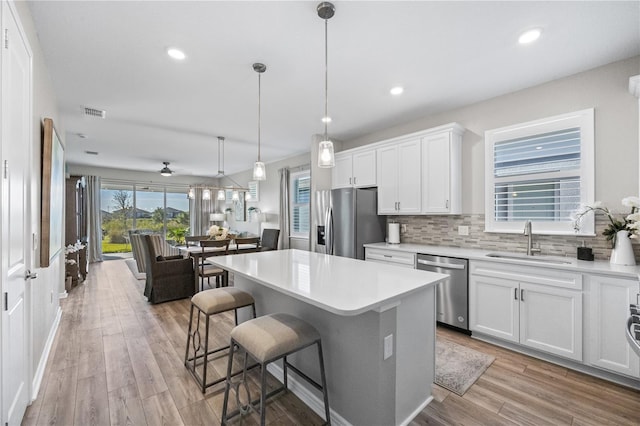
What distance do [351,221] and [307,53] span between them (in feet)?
Answer: 7.30

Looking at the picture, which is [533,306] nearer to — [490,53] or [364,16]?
[490,53]

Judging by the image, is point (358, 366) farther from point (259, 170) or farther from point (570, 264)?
point (570, 264)

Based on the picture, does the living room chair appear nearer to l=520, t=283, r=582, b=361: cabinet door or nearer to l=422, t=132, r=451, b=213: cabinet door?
l=422, t=132, r=451, b=213: cabinet door

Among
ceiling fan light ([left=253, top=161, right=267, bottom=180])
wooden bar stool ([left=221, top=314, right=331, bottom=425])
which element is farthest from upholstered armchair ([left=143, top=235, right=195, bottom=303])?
wooden bar stool ([left=221, top=314, right=331, bottom=425])

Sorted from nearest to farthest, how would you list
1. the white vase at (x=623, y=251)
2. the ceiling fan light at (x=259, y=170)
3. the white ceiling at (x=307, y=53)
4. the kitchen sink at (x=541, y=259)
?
1. the white ceiling at (x=307, y=53)
2. the white vase at (x=623, y=251)
3. the kitchen sink at (x=541, y=259)
4. the ceiling fan light at (x=259, y=170)

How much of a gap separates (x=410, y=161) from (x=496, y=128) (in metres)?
1.00

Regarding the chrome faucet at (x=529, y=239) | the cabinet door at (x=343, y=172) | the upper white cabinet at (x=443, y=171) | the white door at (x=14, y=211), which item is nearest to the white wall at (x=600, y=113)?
the upper white cabinet at (x=443, y=171)

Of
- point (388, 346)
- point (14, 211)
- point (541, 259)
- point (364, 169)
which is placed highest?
point (364, 169)

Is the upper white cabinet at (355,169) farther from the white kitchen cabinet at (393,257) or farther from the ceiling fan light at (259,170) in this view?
the ceiling fan light at (259,170)

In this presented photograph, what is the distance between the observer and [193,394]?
207 centimetres

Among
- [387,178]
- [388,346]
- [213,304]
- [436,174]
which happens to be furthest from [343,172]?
[388,346]

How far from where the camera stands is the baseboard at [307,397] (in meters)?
1.75

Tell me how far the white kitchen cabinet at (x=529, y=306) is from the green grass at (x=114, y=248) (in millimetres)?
9273

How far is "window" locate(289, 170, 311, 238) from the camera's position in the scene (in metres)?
6.30
